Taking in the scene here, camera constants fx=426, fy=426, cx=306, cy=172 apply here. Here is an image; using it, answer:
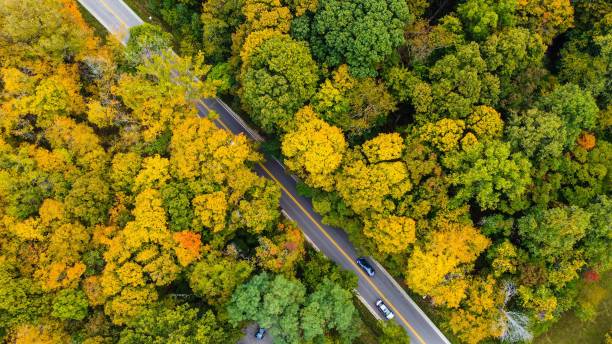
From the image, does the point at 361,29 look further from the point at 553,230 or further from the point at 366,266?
the point at 553,230

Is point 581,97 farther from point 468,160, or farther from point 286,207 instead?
point 286,207

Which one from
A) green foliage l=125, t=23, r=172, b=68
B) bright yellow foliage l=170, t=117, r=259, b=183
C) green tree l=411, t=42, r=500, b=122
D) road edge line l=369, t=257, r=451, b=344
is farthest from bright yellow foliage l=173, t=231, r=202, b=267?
green tree l=411, t=42, r=500, b=122

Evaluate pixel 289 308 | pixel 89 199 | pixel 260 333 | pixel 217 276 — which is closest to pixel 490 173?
pixel 289 308

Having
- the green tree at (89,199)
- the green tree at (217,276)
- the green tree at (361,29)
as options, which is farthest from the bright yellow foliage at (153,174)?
the green tree at (361,29)

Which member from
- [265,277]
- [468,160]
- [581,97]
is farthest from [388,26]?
[265,277]

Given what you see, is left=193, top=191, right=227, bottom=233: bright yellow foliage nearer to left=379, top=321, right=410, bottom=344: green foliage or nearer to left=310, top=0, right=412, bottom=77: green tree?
left=310, top=0, right=412, bottom=77: green tree

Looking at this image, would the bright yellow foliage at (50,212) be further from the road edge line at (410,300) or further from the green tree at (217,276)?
the road edge line at (410,300)
